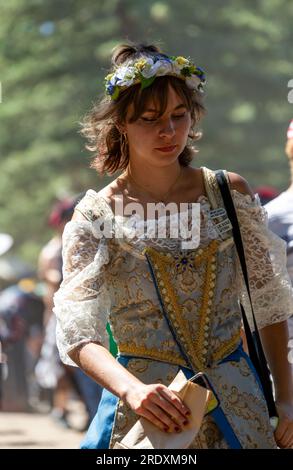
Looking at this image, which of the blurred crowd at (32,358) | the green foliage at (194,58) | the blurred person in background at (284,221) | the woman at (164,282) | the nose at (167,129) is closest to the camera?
the woman at (164,282)

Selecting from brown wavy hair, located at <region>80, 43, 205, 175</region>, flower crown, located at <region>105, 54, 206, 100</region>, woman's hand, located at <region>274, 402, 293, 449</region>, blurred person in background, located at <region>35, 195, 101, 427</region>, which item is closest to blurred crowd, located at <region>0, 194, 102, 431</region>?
blurred person in background, located at <region>35, 195, 101, 427</region>

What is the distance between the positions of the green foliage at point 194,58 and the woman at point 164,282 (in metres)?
22.2

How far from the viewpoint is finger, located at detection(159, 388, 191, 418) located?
3.74 m

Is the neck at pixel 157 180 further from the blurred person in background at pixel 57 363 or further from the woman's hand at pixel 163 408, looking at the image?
the blurred person in background at pixel 57 363

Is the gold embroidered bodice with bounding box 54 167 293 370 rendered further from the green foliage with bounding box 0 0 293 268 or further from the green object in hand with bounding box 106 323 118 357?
the green foliage with bounding box 0 0 293 268

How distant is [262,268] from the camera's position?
434 cm

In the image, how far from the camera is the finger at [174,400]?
3.74 metres

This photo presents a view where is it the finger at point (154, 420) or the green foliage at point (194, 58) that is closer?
the finger at point (154, 420)

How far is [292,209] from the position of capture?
18.9ft

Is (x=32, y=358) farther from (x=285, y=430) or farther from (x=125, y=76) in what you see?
(x=285, y=430)

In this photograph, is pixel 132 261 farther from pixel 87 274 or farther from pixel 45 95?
pixel 45 95

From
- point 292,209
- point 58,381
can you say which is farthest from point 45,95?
point 292,209

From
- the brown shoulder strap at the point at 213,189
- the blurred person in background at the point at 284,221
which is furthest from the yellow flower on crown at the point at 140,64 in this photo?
the blurred person in background at the point at 284,221

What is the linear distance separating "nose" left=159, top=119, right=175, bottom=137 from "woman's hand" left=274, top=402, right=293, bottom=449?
88 centimetres
